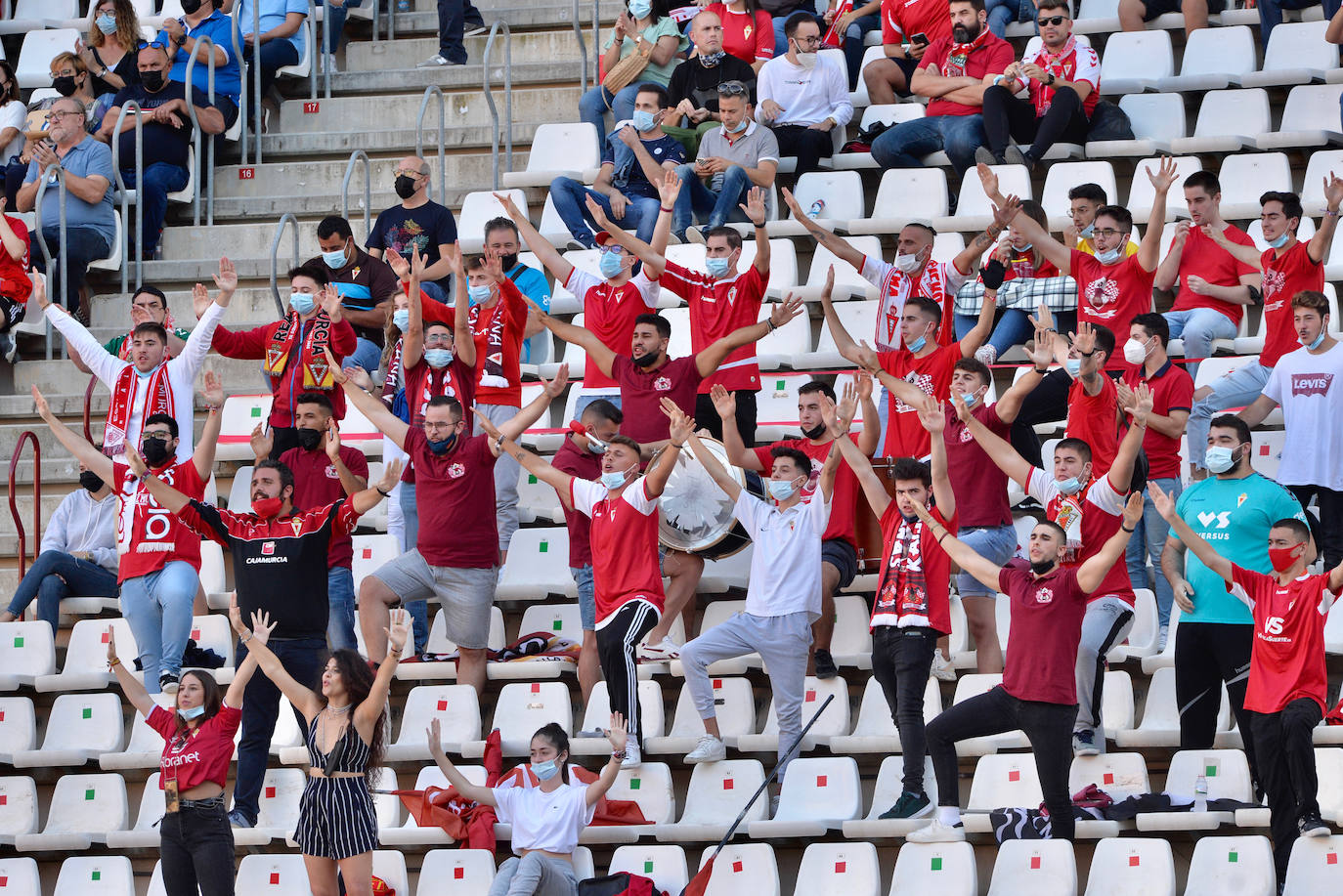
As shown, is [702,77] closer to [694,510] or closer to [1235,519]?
[694,510]

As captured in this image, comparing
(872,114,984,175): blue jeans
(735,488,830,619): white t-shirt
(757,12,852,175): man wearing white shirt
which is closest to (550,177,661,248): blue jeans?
(757,12,852,175): man wearing white shirt

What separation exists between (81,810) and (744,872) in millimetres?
3252

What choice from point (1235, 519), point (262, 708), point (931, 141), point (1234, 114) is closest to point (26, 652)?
point (262, 708)

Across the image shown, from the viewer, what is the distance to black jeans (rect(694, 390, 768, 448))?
10273 millimetres

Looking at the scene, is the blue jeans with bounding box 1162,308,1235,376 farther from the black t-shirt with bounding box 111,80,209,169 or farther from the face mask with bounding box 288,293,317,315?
the black t-shirt with bounding box 111,80,209,169

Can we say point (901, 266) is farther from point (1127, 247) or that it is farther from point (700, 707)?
point (700, 707)

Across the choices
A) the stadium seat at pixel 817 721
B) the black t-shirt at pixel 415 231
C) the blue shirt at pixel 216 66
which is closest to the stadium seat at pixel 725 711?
the stadium seat at pixel 817 721

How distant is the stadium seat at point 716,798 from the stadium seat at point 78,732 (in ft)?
9.35

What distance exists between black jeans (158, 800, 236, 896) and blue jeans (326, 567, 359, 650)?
1451 millimetres

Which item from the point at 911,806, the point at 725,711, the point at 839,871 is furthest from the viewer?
the point at 725,711

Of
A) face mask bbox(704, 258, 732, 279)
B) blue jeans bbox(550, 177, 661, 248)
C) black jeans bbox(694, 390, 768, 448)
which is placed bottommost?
black jeans bbox(694, 390, 768, 448)

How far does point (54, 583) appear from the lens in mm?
10633

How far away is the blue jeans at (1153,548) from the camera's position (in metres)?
9.55

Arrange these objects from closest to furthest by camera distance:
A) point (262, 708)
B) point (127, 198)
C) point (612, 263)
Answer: point (262, 708), point (612, 263), point (127, 198)
